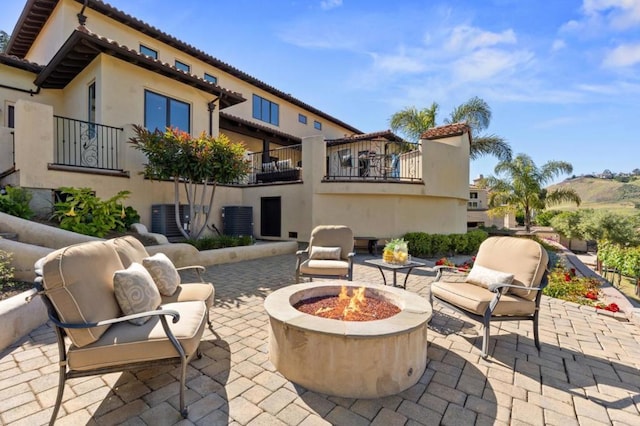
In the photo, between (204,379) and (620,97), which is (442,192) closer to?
(620,97)

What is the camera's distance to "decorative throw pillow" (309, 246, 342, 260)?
5602 mm

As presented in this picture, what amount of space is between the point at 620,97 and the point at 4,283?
1646 cm

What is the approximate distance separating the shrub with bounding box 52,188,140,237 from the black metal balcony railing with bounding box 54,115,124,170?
6.35 feet

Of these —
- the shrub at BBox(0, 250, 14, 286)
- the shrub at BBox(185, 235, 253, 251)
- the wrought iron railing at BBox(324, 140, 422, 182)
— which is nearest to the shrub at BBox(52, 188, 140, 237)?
the shrub at BBox(0, 250, 14, 286)

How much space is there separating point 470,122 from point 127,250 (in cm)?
1776

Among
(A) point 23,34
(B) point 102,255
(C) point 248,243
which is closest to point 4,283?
(B) point 102,255

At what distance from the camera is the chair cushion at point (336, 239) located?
5.78 metres

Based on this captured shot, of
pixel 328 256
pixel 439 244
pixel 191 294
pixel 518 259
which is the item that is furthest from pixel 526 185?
pixel 191 294

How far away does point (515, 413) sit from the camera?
2217mm

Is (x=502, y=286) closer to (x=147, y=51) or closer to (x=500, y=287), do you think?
(x=500, y=287)

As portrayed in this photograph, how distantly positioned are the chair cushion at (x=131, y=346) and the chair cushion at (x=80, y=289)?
72 millimetres

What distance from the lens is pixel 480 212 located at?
25516 mm

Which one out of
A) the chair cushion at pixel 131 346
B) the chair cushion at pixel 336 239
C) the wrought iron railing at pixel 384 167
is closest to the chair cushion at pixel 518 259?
the chair cushion at pixel 336 239

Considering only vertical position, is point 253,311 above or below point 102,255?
below
